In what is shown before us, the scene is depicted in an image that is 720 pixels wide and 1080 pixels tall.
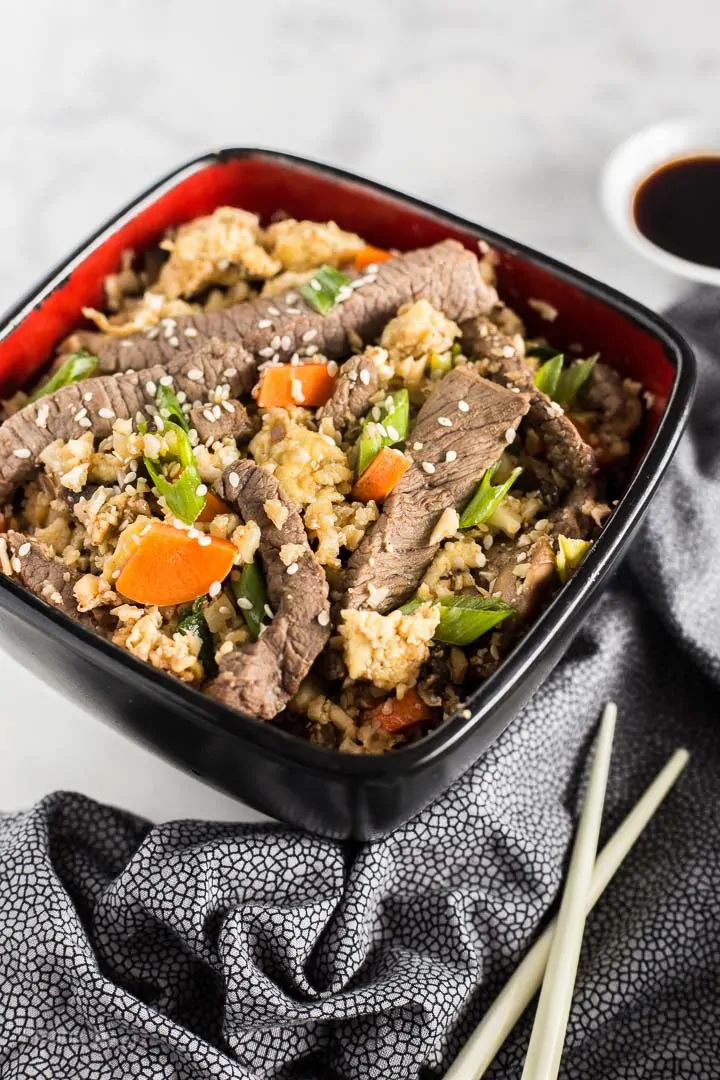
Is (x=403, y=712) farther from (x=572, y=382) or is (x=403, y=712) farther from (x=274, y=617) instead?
(x=572, y=382)

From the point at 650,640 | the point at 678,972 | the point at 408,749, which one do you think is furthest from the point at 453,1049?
the point at 650,640

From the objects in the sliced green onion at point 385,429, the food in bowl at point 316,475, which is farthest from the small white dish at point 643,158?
the sliced green onion at point 385,429

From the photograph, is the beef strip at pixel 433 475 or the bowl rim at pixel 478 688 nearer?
the bowl rim at pixel 478 688

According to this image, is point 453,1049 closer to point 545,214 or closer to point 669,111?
point 545,214

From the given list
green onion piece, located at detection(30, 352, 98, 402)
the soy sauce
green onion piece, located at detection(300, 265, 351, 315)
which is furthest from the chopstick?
the soy sauce

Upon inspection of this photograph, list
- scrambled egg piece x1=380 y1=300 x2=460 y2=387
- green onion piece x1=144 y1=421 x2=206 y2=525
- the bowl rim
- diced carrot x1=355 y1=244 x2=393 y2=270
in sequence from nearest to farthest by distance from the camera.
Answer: the bowl rim, green onion piece x1=144 y1=421 x2=206 y2=525, scrambled egg piece x1=380 y1=300 x2=460 y2=387, diced carrot x1=355 y1=244 x2=393 y2=270

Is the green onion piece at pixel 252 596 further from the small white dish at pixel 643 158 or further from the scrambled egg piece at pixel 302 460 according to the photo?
the small white dish at pixel 643 158

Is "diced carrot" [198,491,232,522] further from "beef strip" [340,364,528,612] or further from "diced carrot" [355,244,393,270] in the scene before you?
"diced carrot" [355,244,393,270]
